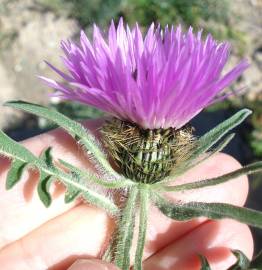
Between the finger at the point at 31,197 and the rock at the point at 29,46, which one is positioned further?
the rock at the point at 29,46

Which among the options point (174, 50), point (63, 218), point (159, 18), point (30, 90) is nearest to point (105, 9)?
point (159, 18)

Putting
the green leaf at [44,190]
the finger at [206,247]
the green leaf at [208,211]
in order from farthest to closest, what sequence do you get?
the finger at [206,247]
the green leaf at [44,190]
the green leaf at [208,211]

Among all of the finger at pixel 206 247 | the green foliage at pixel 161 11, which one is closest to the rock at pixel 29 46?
the green foliage at pixel 161 11

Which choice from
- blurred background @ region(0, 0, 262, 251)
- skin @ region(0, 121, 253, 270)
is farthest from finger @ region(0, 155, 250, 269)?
blurred background @ region(0, 0, 262, 251)

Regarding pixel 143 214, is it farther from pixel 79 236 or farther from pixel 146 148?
pixel 79 236

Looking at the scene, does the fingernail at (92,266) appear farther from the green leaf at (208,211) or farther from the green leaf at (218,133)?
the green leaf at (218,133)

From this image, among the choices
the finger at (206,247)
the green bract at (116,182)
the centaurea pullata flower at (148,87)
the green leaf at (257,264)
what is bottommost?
the finger at (206,247)

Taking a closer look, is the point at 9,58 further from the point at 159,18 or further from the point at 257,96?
the point at 257,96

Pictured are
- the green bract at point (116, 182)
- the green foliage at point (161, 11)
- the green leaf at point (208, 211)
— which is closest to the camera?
the green leaf at point (208, 211)
